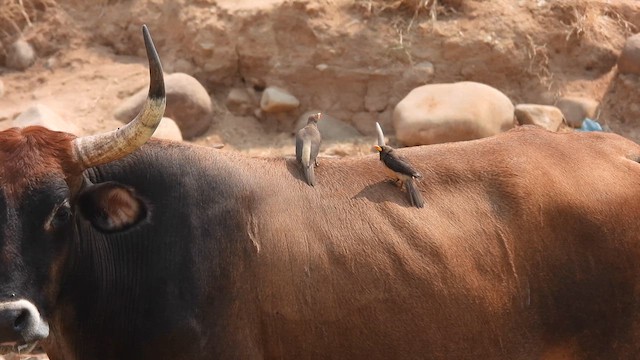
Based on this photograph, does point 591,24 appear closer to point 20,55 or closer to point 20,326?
point 20,55

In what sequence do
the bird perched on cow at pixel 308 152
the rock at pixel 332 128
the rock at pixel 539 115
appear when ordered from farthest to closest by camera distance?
the rock at pixel 332 128 < the rock at pixel 539 115 < the bird perched on cow at pixel 308 152

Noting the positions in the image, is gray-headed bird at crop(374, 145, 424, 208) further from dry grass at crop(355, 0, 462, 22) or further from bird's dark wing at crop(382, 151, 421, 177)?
dry grass at crop(355, 0, 462, 22)

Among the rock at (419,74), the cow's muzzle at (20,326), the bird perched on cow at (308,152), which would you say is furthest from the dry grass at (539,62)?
the cow's muzzle at (20,326)

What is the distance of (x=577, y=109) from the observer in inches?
645

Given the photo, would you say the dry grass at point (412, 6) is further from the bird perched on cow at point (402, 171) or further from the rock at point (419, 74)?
the bird perched on cow at point (402, 171)

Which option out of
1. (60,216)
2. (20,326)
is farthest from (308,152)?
(20,326)

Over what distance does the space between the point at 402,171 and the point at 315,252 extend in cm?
90

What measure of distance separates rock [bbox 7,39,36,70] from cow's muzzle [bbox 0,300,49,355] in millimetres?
11836

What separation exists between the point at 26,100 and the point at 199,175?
10.1m

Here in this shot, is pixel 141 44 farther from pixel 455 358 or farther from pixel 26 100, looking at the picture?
pixel 455 358

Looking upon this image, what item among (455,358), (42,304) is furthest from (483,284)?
(42,304)

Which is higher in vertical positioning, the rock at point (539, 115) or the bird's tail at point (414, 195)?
the bird's tail at point (414, 195)

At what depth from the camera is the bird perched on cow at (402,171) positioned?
7.59 meters

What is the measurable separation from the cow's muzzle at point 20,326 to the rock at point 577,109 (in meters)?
11.5
